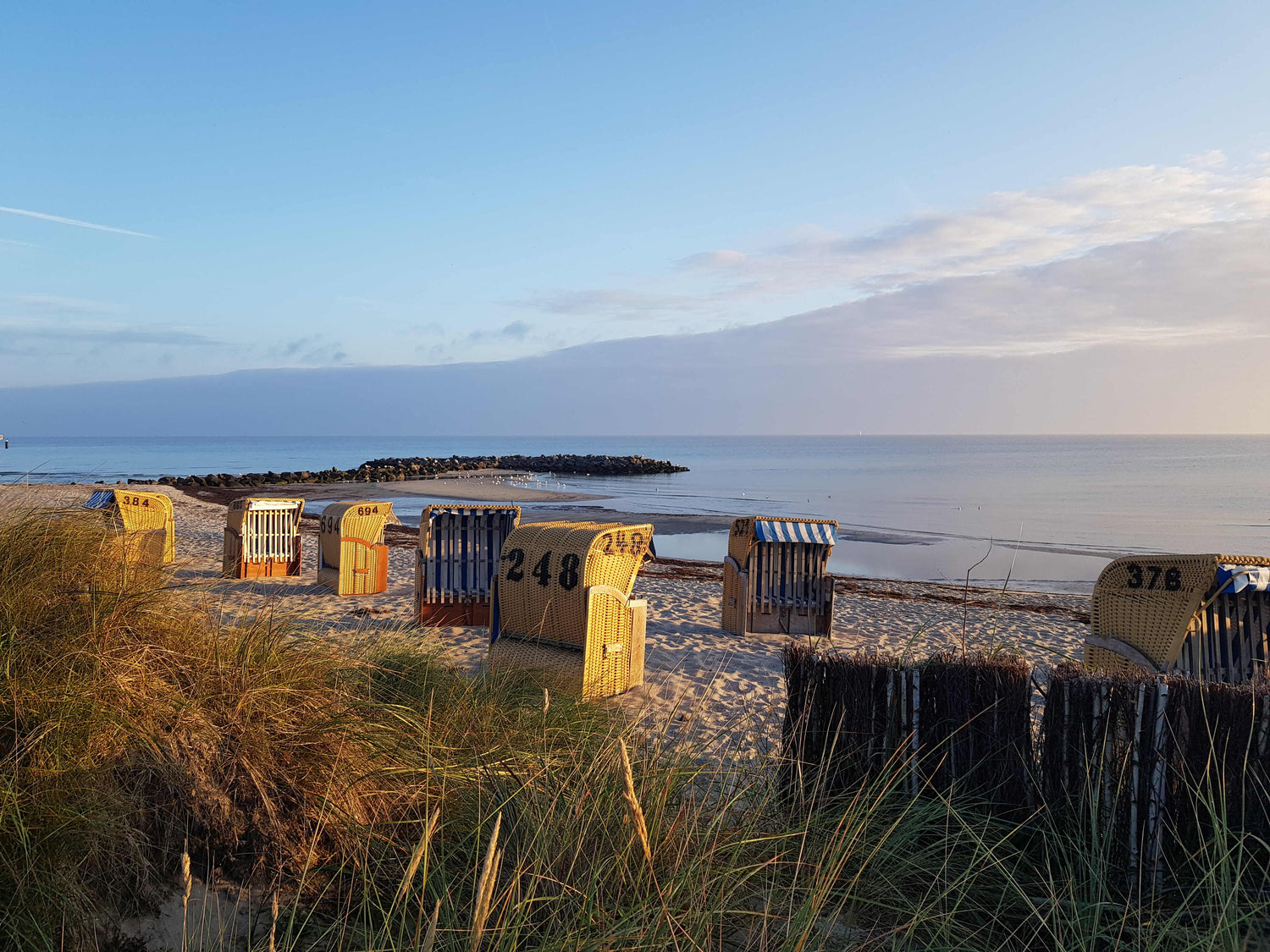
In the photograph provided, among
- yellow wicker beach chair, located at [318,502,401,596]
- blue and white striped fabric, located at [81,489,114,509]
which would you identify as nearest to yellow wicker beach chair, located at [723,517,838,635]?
yellow wicker beach chair, located at [318,502,401,596]

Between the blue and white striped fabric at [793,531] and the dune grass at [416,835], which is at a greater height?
the blue and white striped fabric at [793,531]

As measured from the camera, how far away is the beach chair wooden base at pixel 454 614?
9.59 meters

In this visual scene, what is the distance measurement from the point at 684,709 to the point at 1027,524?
26.7m

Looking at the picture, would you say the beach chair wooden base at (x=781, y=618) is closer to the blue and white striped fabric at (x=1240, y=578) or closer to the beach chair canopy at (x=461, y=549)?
the beach chair canopy at (x=461, y=549)

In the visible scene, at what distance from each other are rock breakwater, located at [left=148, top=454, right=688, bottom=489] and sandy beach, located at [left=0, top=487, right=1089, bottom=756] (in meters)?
27.5

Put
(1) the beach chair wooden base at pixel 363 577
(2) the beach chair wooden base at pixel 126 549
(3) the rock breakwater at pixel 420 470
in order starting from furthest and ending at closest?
(3) the rock breakwater at pixel 420 470 → (1) the beach chair wooden base at pixel 363 577 → (2) the beach chair wooden base at pixel 126 549

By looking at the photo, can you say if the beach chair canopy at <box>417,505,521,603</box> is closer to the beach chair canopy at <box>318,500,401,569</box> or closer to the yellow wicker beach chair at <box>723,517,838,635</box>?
the beach chair canopy at <box>318,500,401,569</box>

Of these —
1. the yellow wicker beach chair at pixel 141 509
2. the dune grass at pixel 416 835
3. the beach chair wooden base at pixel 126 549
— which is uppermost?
the beach chair wooden base at pixel 126 549

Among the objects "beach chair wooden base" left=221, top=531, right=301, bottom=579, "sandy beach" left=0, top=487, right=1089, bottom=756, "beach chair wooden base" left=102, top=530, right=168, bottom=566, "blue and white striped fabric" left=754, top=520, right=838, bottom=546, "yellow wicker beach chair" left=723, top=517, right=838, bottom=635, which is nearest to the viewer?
"beach chair wooden base" left=102, top=530, right=168, bottom=566

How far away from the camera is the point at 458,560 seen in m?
9.72

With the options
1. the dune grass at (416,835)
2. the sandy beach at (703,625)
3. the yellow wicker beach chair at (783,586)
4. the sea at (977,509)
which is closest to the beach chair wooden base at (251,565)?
the sandy beach at (703,625)

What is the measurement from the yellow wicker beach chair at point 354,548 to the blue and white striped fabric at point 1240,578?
9437 millimetres

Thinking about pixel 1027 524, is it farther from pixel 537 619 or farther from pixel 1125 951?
pixel 1125 951

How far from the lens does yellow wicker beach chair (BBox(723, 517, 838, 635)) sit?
32.5ft
